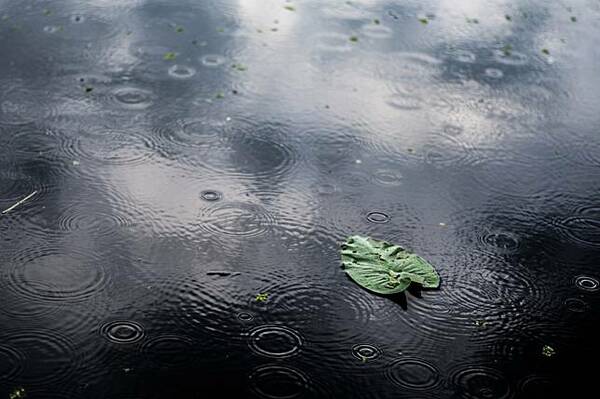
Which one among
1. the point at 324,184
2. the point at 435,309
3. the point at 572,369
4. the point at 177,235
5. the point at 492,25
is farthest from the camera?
the point at 492,25

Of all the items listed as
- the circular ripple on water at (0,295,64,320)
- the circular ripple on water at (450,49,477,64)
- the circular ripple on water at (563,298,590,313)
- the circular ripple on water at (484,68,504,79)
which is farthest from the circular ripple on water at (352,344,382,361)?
the circular ripple on water at (450,49,477,64)

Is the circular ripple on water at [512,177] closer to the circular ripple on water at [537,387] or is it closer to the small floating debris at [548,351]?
the small floating debris at [548,351]

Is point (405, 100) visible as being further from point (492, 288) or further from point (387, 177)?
point (492, 288)

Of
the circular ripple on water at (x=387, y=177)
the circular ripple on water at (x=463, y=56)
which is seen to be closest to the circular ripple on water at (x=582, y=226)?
the circular ripple on water at (x=387, y=177)

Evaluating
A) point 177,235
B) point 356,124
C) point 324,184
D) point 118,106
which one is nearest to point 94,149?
point 118,106

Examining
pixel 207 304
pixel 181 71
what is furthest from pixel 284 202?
pixel 181 71

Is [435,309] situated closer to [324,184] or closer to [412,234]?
[412,234]
